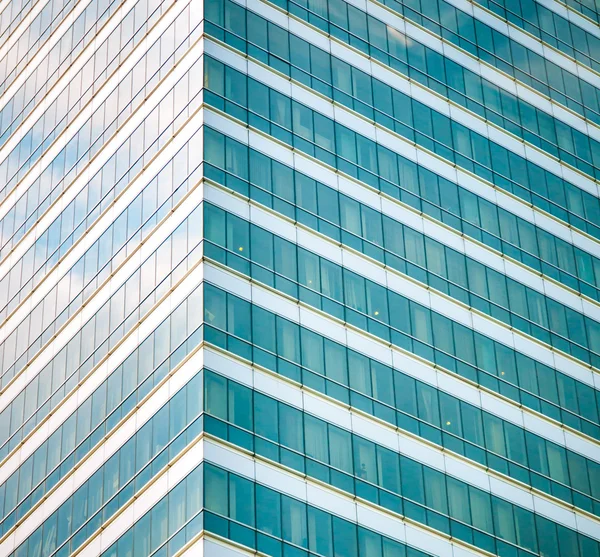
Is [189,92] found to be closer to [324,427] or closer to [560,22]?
[324,427]

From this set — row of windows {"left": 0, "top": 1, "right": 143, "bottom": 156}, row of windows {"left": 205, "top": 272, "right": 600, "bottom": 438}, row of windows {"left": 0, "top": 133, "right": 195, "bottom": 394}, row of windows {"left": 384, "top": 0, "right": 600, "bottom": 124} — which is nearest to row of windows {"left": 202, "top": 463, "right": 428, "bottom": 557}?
row of windows {"left": 205, "top": 272, "right": 600, "bottom": 438}

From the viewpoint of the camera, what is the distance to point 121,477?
192ft

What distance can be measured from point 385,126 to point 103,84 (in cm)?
1387

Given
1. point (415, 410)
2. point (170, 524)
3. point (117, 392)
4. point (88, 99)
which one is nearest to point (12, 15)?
point (88, 99)

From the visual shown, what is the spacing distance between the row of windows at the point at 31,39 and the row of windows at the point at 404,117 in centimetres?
1614

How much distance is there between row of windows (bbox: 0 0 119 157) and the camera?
73.8m

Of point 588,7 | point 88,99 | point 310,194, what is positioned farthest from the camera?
point 588,7

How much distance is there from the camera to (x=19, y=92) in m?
79.7

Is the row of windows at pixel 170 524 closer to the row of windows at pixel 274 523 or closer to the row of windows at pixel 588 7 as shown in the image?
the row of windows at pixel 274 523

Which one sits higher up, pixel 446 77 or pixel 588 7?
pixel 588 7

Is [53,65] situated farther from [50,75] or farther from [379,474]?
[379,474]

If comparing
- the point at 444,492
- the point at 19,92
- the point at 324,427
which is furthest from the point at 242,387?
the point at 19,92

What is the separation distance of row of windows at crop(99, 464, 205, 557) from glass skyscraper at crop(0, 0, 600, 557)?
0.37 feet

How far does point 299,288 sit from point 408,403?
6.70 metres
